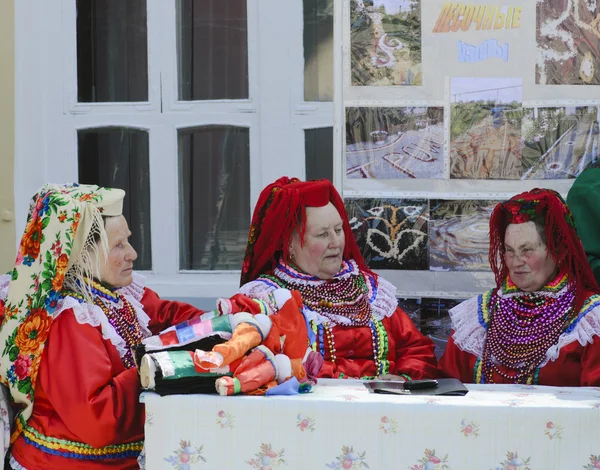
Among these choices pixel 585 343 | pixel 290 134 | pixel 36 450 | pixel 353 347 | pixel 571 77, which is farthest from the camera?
pixel 290 134

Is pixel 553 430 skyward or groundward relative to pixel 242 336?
groundward

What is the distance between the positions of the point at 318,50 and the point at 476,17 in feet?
2.31

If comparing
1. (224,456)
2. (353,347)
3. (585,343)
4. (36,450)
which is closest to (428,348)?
(353,347)

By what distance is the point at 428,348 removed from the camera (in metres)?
3.21

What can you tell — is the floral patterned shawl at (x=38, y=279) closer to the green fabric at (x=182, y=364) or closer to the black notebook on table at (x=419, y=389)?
the green fabric at (x=182, y=364)

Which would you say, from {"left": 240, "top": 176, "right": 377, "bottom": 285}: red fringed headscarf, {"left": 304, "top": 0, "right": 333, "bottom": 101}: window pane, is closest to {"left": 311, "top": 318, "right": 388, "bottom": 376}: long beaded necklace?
{"left": 240, "top": 176, "right": 377, "bottom": 285}: red fringed headscarf

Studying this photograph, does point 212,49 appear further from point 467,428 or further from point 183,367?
point 467,428

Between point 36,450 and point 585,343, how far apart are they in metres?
1.73

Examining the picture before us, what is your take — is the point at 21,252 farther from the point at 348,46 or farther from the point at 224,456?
the point at 348,46

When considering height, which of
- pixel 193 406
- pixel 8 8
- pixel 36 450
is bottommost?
pixel 36 450

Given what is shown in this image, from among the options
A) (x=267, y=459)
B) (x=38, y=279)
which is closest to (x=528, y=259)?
(x=267, y=459)

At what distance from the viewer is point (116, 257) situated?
9.07 ft

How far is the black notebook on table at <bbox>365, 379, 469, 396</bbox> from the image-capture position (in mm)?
2525

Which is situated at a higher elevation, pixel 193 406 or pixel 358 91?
pixel 358 91
